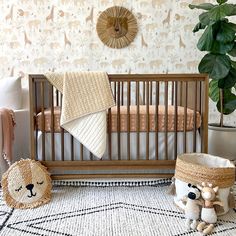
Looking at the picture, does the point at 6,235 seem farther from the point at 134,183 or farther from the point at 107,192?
the point at 134,183

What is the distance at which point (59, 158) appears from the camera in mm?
2041

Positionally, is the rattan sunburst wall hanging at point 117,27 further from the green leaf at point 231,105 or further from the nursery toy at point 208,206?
the nursery toy at point 208,206

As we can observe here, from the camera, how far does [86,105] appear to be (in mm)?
1910

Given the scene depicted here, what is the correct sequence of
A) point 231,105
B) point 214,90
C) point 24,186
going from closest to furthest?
point 24,186 → point 231,105 → point 214,90

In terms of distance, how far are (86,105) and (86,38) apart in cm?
150

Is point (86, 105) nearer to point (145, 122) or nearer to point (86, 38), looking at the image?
point (145, 122)

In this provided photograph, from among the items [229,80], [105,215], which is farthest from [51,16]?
[105,215]

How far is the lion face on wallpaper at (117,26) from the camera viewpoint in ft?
10.3

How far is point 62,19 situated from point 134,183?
1.96m

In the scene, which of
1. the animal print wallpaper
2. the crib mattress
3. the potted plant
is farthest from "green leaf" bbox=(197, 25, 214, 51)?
the animal print wallpaper

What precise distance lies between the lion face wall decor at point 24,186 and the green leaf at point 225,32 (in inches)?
64.4

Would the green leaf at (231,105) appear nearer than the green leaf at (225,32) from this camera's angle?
No

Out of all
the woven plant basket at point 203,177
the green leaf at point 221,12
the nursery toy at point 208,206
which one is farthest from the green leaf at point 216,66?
the nursery toy at point 208,206

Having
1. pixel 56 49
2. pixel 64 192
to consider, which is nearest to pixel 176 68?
pixel 56 49
